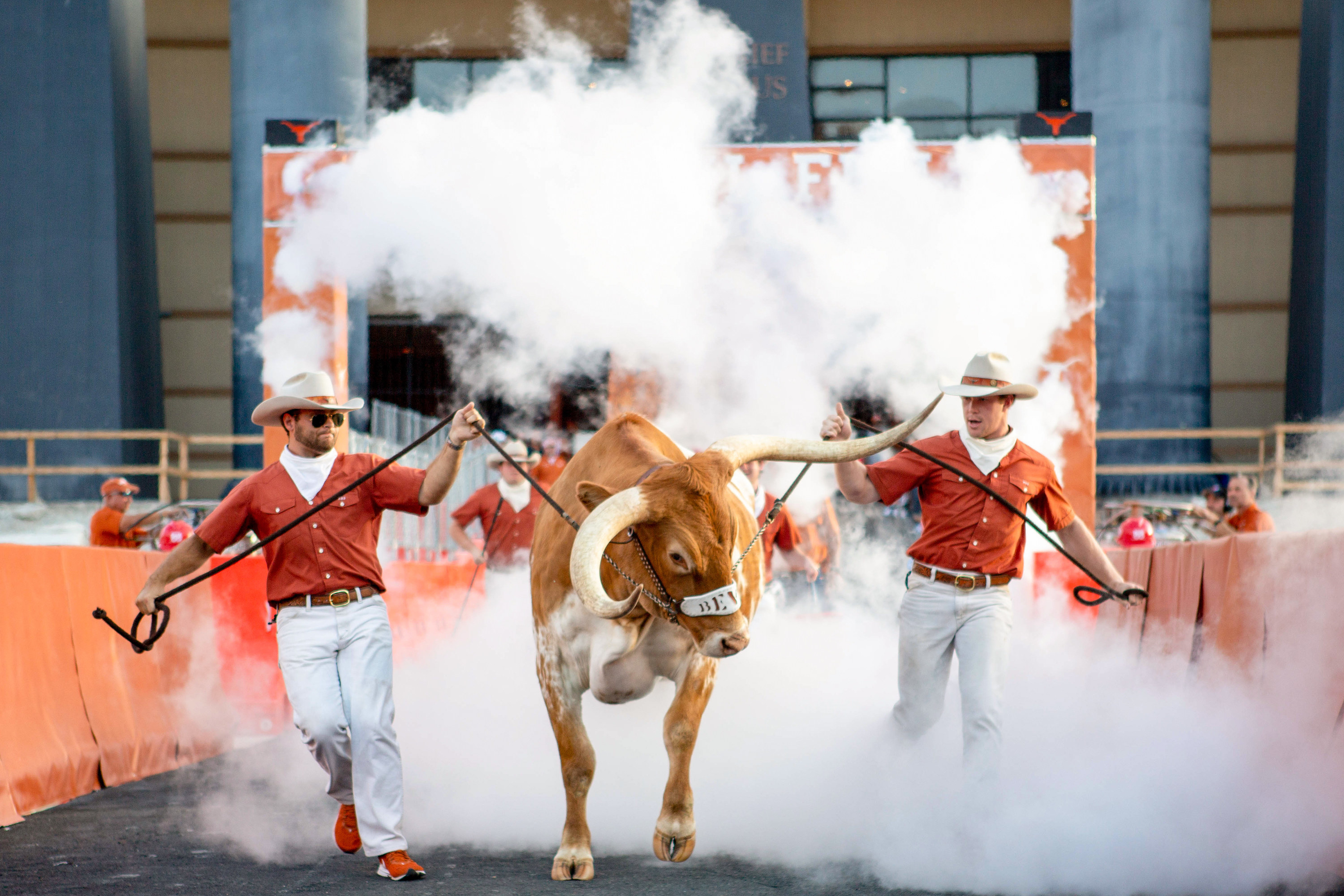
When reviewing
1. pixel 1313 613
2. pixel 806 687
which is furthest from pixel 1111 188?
pixel 1313 613

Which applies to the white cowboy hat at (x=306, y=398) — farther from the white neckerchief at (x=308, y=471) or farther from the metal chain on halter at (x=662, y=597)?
the metal chain on halter at (x=662, y=597)

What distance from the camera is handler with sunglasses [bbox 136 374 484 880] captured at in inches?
200

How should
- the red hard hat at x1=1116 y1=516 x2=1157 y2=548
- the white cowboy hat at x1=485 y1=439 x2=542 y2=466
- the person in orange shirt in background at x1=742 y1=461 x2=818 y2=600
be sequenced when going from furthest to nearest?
1. the red hard hat at x1=1116 y1=516 x2=1157 y2=548
2. the white cowboy hat at x1=485 y1=439 x2=542 y2=466
3. the person in orange shirt in background at x1=742 y1=461 x2=818 y2=600

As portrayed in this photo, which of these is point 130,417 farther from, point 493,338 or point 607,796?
point 607,796

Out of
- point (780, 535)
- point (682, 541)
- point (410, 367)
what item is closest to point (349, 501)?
point (682, 541)

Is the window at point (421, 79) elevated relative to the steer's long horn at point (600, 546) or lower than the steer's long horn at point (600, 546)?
elevated

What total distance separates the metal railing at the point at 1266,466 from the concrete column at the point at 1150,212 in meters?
0.21

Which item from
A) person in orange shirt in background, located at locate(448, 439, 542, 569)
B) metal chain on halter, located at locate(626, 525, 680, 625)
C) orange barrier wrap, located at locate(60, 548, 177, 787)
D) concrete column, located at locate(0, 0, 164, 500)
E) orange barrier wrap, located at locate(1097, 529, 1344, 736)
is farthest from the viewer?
concrete column, located at locate(0, 0, 164, 500)

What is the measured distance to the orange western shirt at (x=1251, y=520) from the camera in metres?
11.5

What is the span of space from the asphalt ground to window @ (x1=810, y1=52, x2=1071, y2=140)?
20.9m

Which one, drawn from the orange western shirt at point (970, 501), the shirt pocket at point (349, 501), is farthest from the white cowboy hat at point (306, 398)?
the orange western shirt at point (970, 501)

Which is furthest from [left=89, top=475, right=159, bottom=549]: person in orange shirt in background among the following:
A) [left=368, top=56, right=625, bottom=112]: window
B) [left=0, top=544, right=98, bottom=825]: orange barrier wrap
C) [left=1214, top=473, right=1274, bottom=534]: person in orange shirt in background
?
[left=368, top=56, right=625, bottom=112]: window

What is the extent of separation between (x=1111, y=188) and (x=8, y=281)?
1599 cm

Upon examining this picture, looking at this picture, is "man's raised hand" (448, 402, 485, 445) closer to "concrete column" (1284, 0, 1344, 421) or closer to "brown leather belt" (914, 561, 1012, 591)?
"brown leather belt" (914, 561, 1012, 591)
